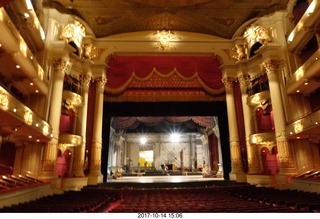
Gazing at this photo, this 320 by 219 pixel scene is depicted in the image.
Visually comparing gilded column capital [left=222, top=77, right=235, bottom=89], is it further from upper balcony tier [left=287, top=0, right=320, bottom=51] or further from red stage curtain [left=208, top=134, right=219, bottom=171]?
red stage curtain [left=208, top=134, right=219, bottom=171]

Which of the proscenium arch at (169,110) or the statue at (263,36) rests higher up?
the statue at (263,36)

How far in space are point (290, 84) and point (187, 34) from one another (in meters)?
6.82

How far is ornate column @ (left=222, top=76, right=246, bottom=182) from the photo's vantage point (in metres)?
13.1

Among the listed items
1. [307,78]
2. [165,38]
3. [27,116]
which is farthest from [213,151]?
[27,116]

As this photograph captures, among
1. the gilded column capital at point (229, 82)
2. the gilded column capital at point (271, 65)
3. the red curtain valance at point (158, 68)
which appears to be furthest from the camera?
the red curtain valance at point (158, 68)

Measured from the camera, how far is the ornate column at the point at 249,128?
12.6m

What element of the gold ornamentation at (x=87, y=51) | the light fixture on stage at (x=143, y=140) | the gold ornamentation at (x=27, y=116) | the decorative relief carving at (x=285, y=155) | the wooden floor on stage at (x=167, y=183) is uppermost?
the gold ornamentation at (x=87, y=51)

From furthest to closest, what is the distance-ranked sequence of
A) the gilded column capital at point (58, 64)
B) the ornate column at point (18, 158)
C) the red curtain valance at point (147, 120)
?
the red curtain valance at point (147, 120) → the gilded column capital at point (58, 64) → the ornate column at point (18, 158)

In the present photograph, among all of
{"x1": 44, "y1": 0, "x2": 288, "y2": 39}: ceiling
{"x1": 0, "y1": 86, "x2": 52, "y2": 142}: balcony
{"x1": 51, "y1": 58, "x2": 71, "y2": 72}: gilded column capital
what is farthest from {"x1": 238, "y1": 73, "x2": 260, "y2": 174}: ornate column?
{"x1": 0, "y1": 86, "x2": 52, "y2": 142}: balcony

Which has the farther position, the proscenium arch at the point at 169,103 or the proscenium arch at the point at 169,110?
the proscenium arch at the point at 169,110

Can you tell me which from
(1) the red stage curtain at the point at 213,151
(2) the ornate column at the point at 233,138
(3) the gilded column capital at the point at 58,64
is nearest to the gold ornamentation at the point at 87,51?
(3) the gilded column capital at the point at 58,64

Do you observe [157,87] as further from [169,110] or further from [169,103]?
[169,110]

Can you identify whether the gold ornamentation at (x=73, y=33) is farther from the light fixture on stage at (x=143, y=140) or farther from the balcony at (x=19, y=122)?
the light fixture on stage at (x=143, y=140)

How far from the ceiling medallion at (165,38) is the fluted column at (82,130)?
183 inches
